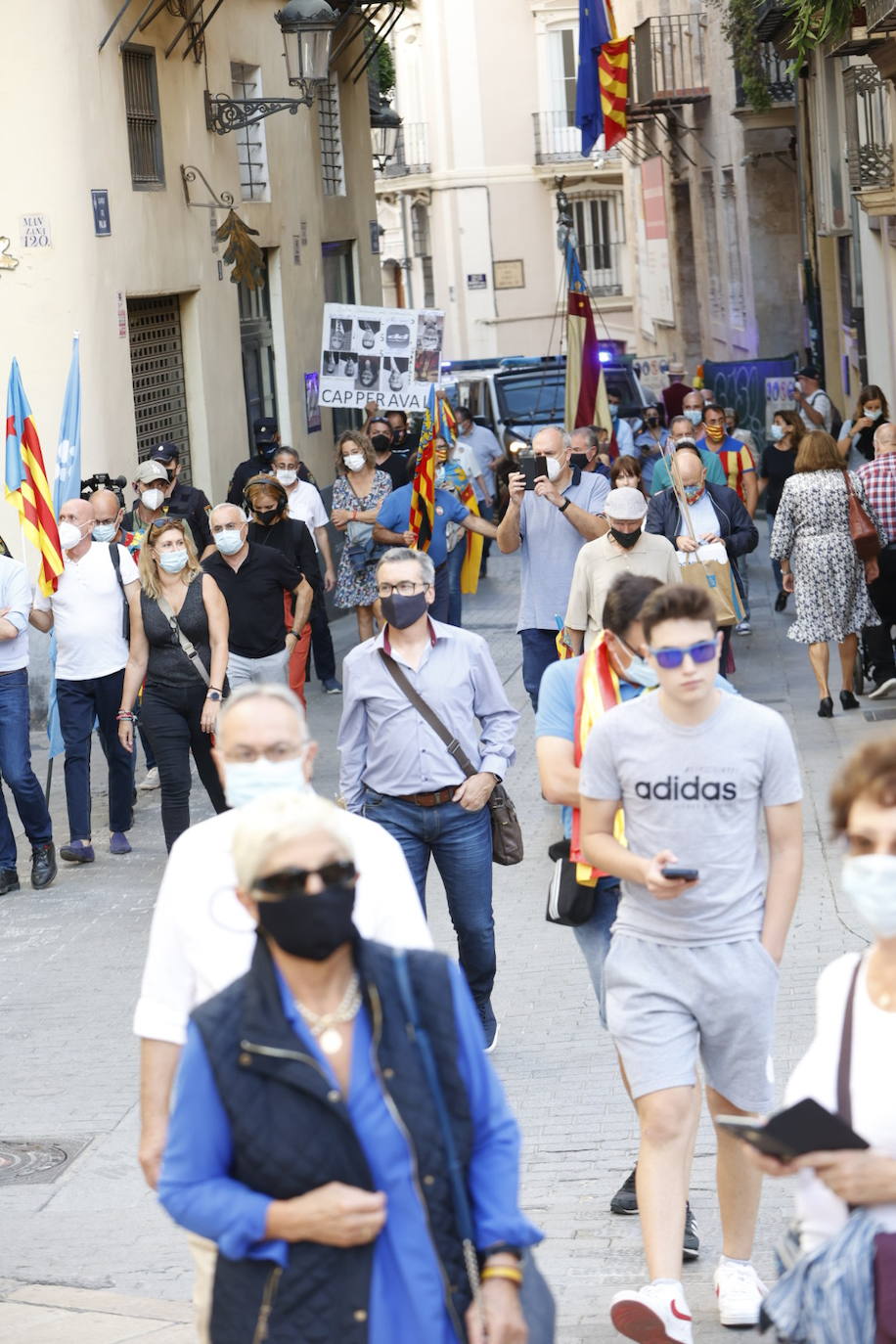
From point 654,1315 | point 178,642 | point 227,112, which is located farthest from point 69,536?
point 227,112

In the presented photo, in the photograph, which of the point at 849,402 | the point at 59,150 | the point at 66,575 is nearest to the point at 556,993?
the point at 66,575

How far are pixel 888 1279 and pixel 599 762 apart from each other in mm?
1843

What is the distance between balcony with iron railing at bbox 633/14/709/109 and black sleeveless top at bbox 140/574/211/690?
92.2ft

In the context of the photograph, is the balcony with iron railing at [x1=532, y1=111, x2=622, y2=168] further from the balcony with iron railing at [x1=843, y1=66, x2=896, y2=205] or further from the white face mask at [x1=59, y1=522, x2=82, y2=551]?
the white face mask at [x1=59, y1=522, x2=82, y2=551]

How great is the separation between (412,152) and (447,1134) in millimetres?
48626

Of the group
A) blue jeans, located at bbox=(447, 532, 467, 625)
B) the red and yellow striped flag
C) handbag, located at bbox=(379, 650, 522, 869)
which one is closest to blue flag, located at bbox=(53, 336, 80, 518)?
blue jeans, located at bbox=(447, 532, 467, 625)

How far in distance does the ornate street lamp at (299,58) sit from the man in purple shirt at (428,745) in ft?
33.9

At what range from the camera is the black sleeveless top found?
9.62 m

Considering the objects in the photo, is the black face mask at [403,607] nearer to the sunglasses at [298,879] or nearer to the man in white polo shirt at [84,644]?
the sunglasses at [298,879]

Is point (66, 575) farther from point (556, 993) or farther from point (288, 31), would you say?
point (288, 31)

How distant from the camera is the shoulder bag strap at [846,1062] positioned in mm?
3359

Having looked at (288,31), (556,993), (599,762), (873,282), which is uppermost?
(288,31)

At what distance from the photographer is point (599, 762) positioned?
16.1 feet

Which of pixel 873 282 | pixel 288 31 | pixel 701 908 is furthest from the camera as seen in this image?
pixel 873 282
